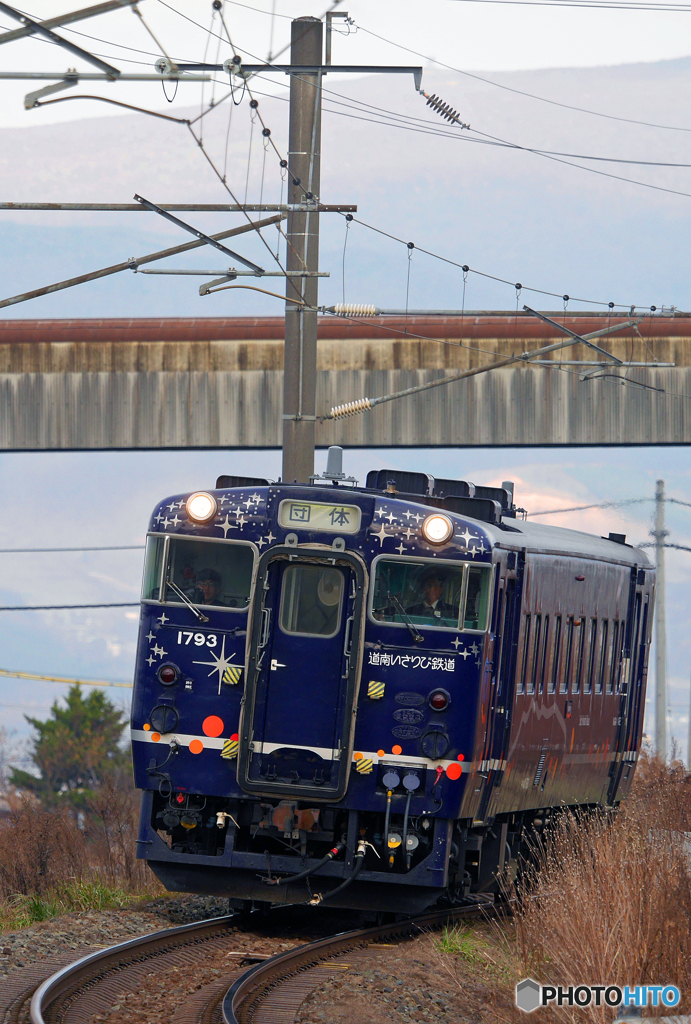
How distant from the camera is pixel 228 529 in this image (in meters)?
14.0

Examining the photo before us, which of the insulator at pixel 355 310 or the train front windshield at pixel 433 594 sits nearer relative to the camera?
the train front windshield at pixel 433 594

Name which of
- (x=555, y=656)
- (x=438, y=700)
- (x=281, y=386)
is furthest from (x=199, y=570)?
(x=281, y=386)

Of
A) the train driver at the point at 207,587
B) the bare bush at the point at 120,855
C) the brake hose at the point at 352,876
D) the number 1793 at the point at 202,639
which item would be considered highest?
the train driver at the point at 207,587

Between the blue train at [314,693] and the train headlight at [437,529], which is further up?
the train headlight at [437,529]

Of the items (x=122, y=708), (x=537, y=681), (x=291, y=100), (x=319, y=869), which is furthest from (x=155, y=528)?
(x=122, y=708)

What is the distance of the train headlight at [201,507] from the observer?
1403 cm

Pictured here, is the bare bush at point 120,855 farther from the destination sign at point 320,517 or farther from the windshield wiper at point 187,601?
→ the destination sign at point 320,517

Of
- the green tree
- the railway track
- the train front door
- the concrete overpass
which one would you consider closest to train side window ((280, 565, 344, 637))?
the train front door

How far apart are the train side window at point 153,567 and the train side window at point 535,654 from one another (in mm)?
3993

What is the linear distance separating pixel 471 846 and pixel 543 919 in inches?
110

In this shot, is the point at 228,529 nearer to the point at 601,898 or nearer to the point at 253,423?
the point at 601,898

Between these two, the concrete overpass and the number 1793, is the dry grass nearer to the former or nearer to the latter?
the number 1793

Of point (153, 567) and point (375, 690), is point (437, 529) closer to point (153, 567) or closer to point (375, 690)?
point (375, 690)

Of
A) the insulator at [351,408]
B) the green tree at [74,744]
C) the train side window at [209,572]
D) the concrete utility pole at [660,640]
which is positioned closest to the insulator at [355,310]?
the insulator at [351,408]
